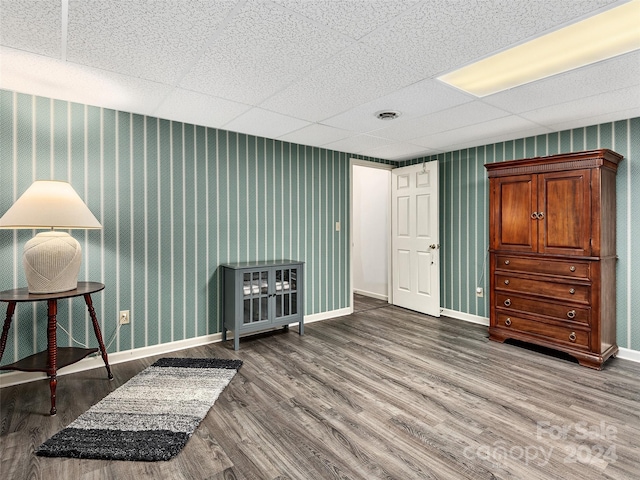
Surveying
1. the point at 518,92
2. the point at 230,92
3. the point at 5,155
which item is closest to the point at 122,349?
the point at 5,155

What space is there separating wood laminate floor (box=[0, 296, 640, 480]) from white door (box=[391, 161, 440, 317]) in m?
1.33

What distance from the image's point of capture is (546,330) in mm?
3180

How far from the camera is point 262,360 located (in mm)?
3031

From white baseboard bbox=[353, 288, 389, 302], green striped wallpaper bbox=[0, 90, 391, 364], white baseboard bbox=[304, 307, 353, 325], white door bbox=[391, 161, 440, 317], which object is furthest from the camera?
white baseboard bbox=[353, 288, 389, 302]

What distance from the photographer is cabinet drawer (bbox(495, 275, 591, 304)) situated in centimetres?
297

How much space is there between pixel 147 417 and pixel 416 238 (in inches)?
146

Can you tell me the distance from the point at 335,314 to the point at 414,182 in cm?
209

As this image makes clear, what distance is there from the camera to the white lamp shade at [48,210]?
7.06 ft

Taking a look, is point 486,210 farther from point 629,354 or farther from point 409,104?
point 409,104

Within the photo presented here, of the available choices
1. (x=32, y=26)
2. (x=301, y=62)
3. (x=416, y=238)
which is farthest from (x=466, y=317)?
(x=32, y=26)

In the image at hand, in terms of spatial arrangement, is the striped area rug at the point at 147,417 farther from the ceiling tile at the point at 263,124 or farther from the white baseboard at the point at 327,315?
the ceiling tile at the point at 263,124

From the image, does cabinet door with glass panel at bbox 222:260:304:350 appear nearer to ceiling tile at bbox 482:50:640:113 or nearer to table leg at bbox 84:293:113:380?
table leg at bbox 84:293:113:380

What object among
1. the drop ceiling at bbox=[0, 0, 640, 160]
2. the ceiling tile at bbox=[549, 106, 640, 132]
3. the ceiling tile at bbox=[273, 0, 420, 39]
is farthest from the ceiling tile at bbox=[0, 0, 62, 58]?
the ceiling tile at bbox=[549, 106, 640, 132]

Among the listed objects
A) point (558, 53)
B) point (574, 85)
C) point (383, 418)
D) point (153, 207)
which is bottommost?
point (383, 418)
